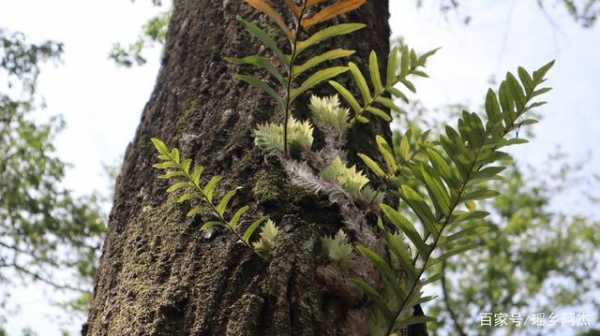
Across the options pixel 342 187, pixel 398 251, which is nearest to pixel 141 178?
pixel 342 187

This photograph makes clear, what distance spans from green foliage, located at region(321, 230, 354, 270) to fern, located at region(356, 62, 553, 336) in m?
0.06

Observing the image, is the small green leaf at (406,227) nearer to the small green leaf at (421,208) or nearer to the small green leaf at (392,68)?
the small green leaf at (421,208)

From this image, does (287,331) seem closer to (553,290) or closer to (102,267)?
(102,267)

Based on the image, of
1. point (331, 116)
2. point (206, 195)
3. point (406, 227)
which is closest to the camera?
point (406, 227)

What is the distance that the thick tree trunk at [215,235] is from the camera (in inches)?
28.6

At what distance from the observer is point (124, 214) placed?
109 centimetres

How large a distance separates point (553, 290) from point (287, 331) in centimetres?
981

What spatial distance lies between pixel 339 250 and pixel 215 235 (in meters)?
0.19

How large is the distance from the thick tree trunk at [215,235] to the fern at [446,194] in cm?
7

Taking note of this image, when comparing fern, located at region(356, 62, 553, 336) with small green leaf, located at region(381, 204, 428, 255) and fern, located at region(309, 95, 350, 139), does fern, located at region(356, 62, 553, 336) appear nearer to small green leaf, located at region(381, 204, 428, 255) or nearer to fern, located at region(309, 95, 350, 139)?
small green leaf, located at region(381, 204, 428, 255)

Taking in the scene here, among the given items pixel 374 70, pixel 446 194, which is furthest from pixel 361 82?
pixel 446 194

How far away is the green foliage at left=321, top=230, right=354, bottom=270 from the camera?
2.42 feet

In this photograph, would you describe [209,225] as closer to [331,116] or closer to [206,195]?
[206,195]

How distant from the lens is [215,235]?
83 centimetres
